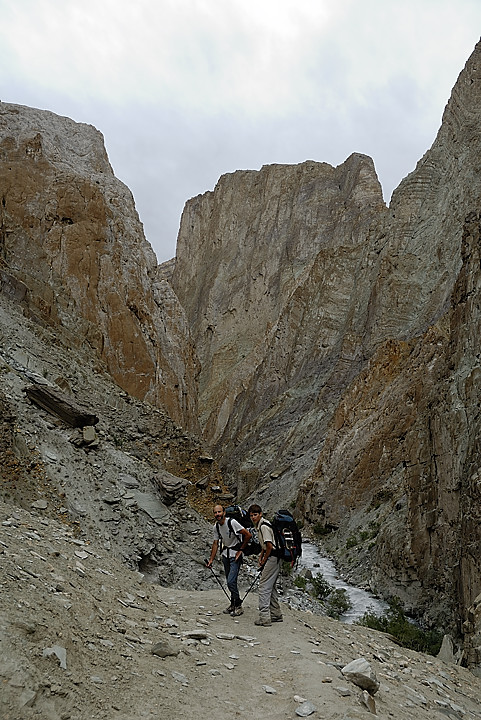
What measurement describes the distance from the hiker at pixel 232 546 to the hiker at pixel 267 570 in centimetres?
25

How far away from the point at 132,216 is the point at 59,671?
A: 28288 millimetres

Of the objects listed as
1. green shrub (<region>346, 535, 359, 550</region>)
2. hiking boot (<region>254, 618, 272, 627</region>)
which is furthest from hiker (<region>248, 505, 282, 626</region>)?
green shrub (<region>346, 535, 359, 550</region>)

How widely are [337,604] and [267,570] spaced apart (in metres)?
9.17

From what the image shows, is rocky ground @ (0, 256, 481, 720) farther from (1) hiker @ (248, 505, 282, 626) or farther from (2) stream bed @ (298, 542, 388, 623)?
(2) stream bed @ (298, 542, 388, 623)

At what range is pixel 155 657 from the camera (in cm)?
524

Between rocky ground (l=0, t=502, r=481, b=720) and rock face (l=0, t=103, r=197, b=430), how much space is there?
15338 mm

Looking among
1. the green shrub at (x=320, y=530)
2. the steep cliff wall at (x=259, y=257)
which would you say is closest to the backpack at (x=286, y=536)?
the green shrub at (x=320, y=530)

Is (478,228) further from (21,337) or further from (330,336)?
(330,336)

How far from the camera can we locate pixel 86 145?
3297 centimetres

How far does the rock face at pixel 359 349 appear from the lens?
14.5 m

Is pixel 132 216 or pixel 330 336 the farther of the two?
pixel 330 336

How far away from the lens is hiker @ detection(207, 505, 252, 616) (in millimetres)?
7387

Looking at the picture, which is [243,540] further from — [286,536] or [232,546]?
[286,536]

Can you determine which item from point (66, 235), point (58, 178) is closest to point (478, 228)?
point (66, 235)
